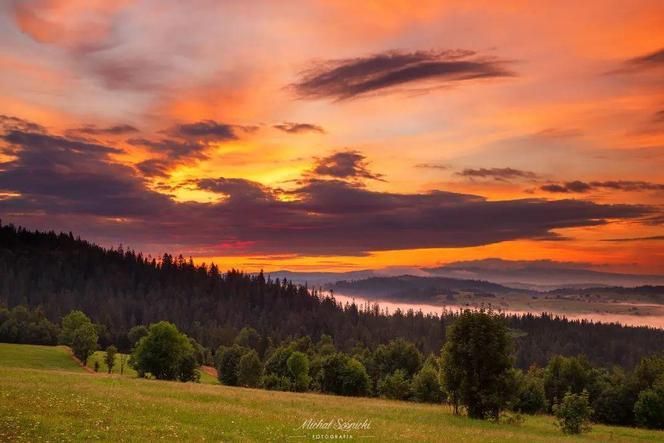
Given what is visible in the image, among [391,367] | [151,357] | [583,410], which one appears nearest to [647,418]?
[583,410]

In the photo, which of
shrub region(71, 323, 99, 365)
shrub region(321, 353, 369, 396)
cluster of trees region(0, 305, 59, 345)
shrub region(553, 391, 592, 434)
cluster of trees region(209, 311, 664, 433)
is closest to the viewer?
shrub region(553, 391, 592, 434)

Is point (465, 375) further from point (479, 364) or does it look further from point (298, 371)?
point (298, 371)

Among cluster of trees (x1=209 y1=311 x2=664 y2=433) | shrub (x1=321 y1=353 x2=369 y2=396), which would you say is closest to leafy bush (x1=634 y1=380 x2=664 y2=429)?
cluster of trees (x1=209 y1=311 x2=664 y2=433)

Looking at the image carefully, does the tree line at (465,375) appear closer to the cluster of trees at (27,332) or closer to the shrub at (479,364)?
the shrub at (479,364)

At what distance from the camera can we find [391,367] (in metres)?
153

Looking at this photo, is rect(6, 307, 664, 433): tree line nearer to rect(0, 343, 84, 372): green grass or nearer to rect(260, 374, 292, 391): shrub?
rect(260, 374, 292, 391): shrub

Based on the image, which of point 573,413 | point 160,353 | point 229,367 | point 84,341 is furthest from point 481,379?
point 229,367

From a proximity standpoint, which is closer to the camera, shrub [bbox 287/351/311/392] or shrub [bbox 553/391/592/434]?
shrub [bbox 553/391/592/434]

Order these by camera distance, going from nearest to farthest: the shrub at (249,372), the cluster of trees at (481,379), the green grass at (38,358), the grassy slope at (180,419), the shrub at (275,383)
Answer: the grassy slope at (180,419) < the cluster of trees at (481,379) < the green grass at (38,358) < the shrub at (275,383) < the shrub at (249,372)

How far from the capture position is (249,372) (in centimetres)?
13812

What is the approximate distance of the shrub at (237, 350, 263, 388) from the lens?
138 meters

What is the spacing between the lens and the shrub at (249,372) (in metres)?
138

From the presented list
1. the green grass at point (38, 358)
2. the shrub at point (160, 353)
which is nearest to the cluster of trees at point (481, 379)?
the shrub at point (160, 353)

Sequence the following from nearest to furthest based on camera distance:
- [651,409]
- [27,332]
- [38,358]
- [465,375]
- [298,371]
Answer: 1. [465,375]
2. [651,409]
3. [38,358]
4. [298,371]
5. [27,332]
